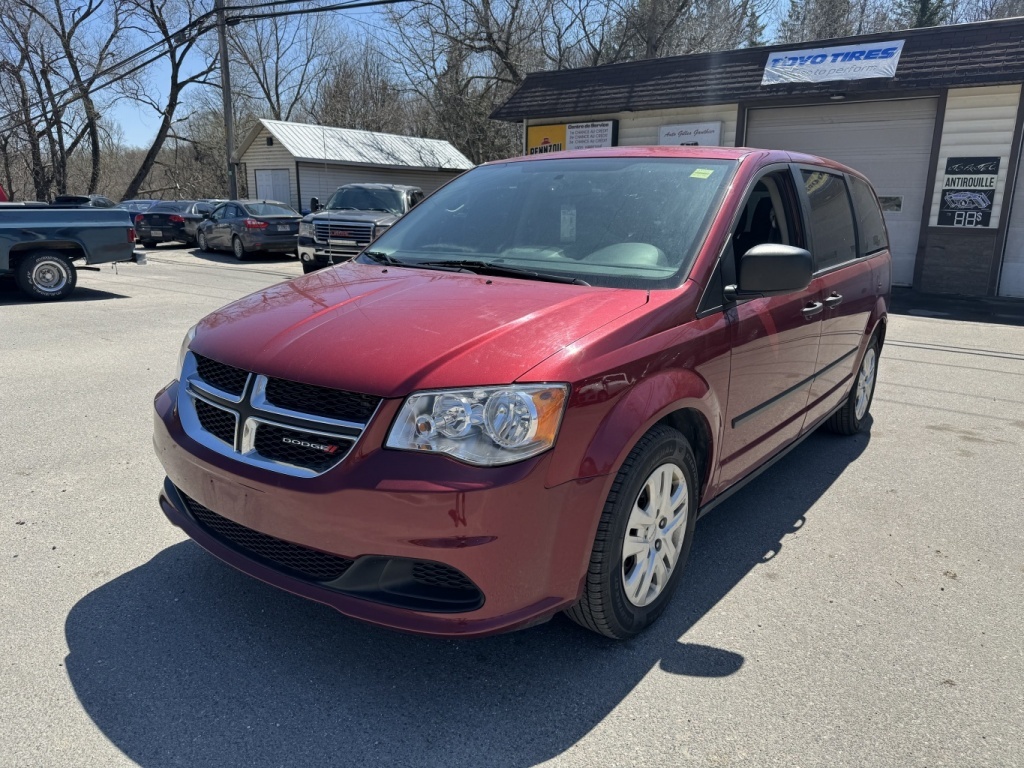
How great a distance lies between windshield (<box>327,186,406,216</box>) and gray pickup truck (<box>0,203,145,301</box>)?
5910 millimetres

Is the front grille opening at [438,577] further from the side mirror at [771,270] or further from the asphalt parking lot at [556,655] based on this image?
the side mirror at [771,270]

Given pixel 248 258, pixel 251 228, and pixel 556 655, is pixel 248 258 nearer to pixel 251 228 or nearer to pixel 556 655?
pixel 251 228

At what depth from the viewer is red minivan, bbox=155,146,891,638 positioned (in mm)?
2273

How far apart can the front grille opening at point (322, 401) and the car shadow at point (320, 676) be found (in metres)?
0.95

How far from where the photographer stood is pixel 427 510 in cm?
220

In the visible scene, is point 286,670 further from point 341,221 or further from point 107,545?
point 341,221

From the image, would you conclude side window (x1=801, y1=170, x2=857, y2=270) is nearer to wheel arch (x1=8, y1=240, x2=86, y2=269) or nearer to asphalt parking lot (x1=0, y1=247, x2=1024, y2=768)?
asphalt parking lot (x1=0, y1=247, x2=1024, y2=768)

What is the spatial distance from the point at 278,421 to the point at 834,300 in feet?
10.4

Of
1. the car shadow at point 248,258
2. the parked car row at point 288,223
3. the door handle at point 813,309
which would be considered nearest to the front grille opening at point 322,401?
the door handle at point 813,309

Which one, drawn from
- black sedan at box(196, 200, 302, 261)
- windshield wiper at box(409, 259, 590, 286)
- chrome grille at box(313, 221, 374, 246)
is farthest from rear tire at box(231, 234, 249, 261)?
windshield wiper at box(409, 259, 590, 286)

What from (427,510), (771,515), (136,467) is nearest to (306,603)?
(427,510)

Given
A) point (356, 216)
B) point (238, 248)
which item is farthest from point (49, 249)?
point (238, 248)

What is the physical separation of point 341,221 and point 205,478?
512 inches

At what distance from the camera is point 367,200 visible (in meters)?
17.0
